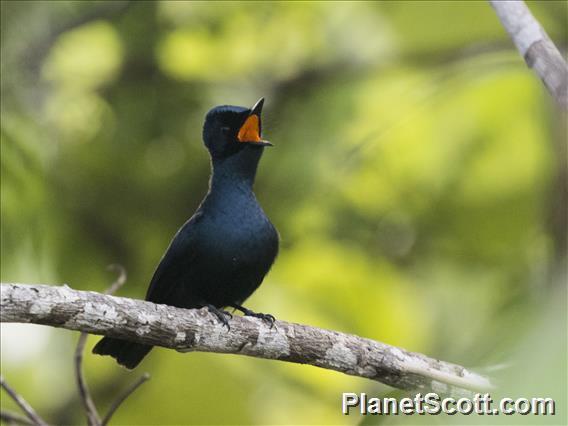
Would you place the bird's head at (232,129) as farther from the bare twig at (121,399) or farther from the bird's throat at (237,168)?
the bare twig at (121,399)

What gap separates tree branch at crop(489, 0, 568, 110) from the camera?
2341mm

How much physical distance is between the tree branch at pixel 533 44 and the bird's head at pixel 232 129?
133cm

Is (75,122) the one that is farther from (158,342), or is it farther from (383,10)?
(158,342)

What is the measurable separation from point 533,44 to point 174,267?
5.52ft

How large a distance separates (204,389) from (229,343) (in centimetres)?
248

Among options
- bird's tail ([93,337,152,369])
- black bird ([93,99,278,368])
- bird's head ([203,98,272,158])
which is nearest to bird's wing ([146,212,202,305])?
black bird ([93,99,278,368])

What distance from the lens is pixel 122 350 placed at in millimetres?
3641

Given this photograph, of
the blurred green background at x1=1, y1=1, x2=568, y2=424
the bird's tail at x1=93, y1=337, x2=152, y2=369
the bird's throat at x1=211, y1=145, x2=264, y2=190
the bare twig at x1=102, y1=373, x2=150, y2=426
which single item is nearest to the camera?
the bare twig at x1=102, y1=373, x2=150, y2=426

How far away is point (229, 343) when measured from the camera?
284 cm

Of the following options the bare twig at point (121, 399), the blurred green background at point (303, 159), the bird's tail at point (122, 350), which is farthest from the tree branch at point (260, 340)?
the blurred green background at point (303, 159)

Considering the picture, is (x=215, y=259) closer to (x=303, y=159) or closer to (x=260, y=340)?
(x=260, y=340)

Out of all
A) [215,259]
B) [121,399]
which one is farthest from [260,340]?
[215,259]

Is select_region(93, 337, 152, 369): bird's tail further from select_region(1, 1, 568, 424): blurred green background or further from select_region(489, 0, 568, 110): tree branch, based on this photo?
select_region(489, 0, 568, 110): tree branch

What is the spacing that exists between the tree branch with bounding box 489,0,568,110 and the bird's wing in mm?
1488
